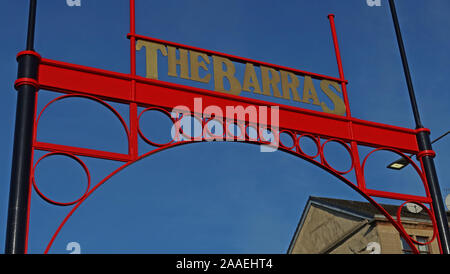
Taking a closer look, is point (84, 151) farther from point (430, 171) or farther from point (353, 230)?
point (353, 230)

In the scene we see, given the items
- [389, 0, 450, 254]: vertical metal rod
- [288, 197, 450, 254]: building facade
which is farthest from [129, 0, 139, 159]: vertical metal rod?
[288, 197, 450, 254]: building facade

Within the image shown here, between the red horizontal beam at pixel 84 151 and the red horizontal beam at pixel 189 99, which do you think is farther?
the red horizontal beam at pixel 189 99

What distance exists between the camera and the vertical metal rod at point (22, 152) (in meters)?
6.27

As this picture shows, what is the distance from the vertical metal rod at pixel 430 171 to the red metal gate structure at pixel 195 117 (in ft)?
0.14

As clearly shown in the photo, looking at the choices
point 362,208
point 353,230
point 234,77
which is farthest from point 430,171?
point 362,208

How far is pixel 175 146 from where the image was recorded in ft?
26.0

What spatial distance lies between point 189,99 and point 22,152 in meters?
2.39

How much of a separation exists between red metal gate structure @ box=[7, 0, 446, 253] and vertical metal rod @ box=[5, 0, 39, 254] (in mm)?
24

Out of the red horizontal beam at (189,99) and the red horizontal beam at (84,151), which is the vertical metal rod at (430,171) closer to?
the red horizontal beam at (189,99)

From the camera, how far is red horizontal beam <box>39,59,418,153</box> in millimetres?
7648

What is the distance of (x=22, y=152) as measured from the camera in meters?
6.73

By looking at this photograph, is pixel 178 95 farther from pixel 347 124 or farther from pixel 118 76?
pixel 347 124

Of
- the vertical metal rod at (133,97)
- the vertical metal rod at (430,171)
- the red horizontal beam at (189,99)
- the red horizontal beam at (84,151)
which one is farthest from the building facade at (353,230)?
the red horizontal beam at (84,151)

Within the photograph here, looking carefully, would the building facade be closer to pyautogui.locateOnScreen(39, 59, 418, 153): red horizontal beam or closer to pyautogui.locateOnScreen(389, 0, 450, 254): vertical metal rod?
pyautogui.locateOnScreen(389, 0, 450, 254): vertical metal rod
